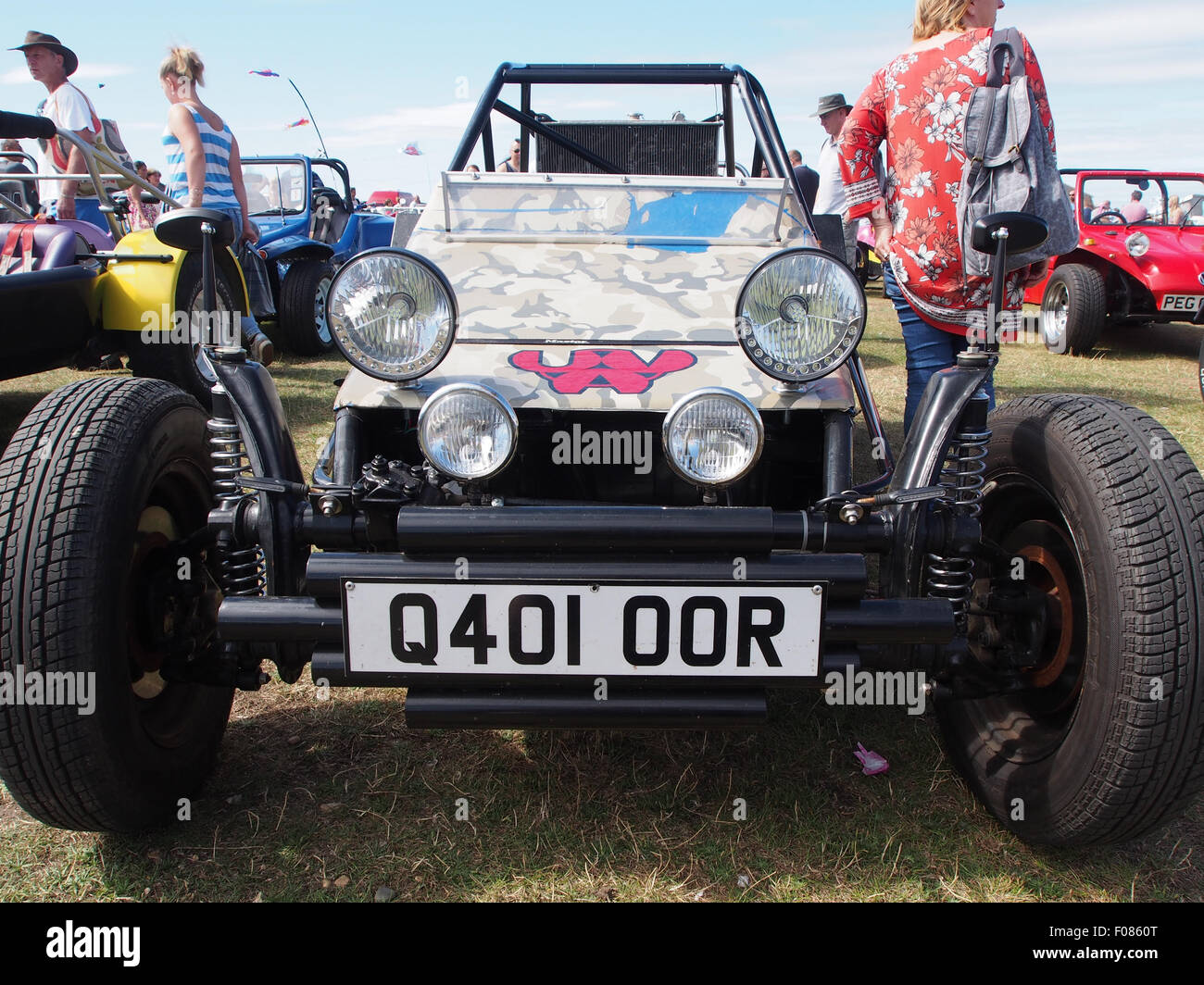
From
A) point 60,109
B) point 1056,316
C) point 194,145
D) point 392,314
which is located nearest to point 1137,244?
point 1056,316

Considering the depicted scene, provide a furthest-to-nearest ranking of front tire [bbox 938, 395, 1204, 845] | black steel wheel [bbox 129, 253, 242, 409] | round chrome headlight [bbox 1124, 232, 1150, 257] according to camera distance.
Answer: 1. round chrome headlight [bbox 1124, 232, 1150, 257]
2. black steel wheel [bbox 129, 253, 242, 409]
3. front tire [bbox 938, 395, 1204, 845]

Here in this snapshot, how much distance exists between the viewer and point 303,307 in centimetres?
736

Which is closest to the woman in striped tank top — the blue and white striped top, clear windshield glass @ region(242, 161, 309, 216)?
the blue and white striped top

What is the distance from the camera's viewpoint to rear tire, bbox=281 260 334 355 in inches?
290

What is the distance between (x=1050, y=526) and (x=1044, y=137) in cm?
113

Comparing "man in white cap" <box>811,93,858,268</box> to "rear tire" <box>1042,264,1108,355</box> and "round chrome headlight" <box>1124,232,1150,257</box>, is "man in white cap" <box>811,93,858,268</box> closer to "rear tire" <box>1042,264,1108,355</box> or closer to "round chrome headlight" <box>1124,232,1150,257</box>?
"rear tire" <box>1042,264,1108,355</box>

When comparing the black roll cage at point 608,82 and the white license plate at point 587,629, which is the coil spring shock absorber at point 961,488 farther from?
the black roll cage at point 608,82

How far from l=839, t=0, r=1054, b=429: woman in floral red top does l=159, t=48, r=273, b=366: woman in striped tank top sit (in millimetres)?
3017

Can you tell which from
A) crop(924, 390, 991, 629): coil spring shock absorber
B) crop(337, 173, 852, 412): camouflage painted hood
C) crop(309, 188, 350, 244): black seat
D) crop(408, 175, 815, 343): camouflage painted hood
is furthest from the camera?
crop(309, 188, 350, 244): black seat

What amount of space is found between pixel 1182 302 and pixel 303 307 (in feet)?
25.8

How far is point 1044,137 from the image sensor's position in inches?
93.7

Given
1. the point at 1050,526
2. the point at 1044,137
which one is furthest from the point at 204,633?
the point at 1044,137

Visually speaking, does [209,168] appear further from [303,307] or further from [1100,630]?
[1100,630]
